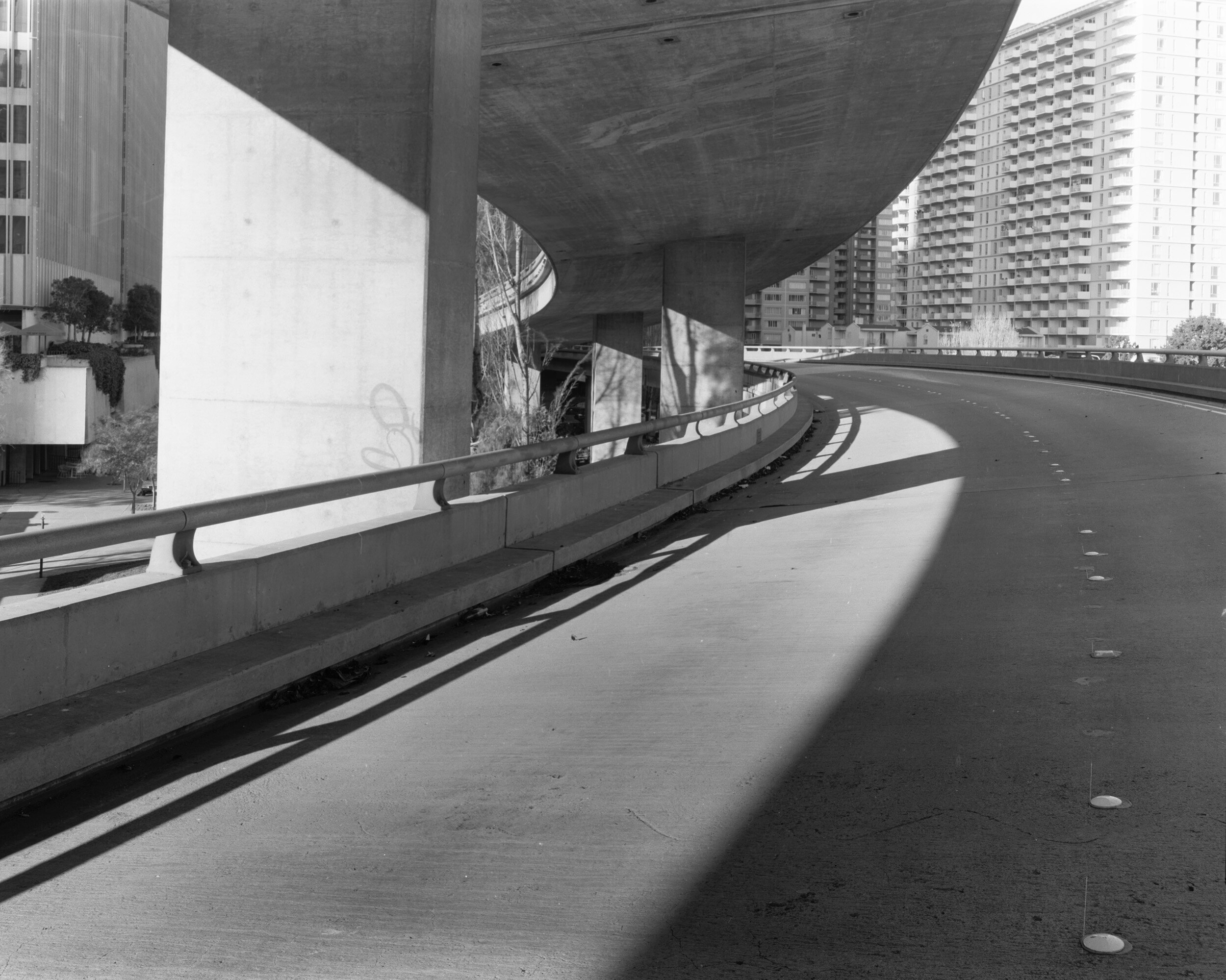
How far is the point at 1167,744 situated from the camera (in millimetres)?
5832

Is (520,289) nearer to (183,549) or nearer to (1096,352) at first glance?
(1096,352)

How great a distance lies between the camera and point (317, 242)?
36.7 feet

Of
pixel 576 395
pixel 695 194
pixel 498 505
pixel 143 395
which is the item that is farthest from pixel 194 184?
pixel 576 395

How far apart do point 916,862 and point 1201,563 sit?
6.80 metres

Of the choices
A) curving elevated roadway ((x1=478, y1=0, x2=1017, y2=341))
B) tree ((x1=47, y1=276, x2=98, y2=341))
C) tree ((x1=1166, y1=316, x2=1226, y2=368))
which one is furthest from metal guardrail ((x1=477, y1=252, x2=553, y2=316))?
tree ((x1=1166, y1=316, x2=1226, y2=368))

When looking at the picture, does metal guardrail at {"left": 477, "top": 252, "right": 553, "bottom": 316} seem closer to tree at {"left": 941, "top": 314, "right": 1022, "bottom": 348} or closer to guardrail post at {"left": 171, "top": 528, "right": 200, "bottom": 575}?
guardrail post at {"left": 171, "top": 528, "right": 200, "bottom": 575}

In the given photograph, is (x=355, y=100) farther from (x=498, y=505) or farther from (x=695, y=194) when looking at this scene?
(x=695, y=194)

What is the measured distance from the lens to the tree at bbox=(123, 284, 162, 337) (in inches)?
3201

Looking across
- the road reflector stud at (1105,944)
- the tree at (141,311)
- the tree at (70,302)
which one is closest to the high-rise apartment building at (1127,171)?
the tree at (141,311)

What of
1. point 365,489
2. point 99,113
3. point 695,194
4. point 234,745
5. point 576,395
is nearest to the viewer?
point 234,745

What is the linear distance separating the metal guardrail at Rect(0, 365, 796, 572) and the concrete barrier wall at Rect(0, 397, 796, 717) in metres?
0.23

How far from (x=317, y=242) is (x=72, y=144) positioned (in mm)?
65259

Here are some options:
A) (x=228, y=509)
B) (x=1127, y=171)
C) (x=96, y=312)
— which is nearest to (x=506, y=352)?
(x=96, y=312)

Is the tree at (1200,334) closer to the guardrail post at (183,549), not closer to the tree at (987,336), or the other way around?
the tree at (987,336)
